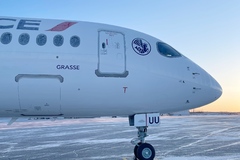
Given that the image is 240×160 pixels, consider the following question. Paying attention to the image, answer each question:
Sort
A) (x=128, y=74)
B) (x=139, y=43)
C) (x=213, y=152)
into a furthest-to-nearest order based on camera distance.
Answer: (x=213, y=152) < (x=139, y=43) < (x=128, y=74)

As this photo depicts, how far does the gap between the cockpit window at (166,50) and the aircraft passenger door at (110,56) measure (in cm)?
149

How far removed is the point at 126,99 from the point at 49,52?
9.27ft

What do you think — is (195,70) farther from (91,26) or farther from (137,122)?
(91,26)

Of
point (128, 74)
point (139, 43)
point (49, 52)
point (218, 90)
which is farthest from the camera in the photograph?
point (218, 90)

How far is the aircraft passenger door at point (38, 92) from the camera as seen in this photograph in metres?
8.73

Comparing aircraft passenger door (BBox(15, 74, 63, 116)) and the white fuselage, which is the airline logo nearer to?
the white fuselage

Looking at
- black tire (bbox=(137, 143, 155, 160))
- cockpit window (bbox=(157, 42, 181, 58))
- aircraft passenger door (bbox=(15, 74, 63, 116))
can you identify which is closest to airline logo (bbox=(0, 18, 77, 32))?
aircraft passenger door (bbox=(15, 74, 63, 116))

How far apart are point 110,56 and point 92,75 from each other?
2.89ft

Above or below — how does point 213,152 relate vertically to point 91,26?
below

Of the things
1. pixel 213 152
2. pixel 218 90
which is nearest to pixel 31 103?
pixel 218 90

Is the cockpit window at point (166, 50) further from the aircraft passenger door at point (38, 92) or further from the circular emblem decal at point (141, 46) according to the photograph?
the aircraft passenger door at point (38, 92)

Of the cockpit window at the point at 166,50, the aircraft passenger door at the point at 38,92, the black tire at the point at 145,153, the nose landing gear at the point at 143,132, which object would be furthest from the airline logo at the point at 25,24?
the black tire at the point at 145,153

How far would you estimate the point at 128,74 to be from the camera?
9.62 m

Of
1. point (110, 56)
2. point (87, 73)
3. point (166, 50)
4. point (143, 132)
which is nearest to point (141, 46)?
point (166, 50)
